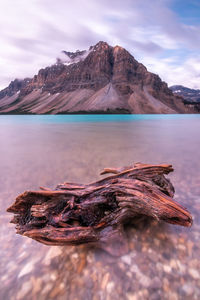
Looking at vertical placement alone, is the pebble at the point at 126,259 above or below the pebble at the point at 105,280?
above

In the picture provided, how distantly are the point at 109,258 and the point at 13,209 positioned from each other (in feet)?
6.48

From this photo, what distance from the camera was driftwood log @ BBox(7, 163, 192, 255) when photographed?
9.64 ft

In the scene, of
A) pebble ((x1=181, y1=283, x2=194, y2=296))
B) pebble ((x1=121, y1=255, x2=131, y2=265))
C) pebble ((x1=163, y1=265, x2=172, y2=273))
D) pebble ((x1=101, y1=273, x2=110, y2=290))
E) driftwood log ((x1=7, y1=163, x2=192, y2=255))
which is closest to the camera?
pebble ((x1=181, y1=283, x2=194, y2=296))

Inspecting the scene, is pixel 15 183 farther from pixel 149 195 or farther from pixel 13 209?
pixel 149 195

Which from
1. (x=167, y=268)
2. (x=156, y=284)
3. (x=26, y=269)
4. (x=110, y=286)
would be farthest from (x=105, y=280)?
(x=26, y=269)

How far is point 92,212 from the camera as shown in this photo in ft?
10.8

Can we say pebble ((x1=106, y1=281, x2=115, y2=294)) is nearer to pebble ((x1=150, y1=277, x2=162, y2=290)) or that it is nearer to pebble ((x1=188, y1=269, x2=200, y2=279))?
pebble ((x1=150, y1=277, x2=162, y2=290))

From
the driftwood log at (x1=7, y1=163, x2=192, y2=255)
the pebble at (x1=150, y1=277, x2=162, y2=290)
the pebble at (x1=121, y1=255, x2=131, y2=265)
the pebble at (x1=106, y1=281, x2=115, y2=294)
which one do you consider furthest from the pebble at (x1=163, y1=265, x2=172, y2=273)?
the pebble at (x1=106, y1=281, x2=115, y2=294)

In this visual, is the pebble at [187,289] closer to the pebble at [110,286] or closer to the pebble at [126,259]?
the pebble at [126,259]

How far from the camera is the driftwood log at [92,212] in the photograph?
2.94 meters

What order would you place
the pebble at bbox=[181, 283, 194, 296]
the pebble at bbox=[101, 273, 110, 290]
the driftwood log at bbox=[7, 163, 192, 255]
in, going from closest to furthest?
1. the pebble at bbox=[181, 283, 194, 296]
2. the pebble at bbox=[101, 273, 110, 290]
3. the driftwood log at bbox=[7, 163, 192, 255]

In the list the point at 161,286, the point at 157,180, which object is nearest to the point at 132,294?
the point at 161,286

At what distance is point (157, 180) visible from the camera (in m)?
3.95

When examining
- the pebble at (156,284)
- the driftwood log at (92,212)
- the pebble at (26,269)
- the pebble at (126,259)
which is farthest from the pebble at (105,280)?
the pebble at (26,269)
